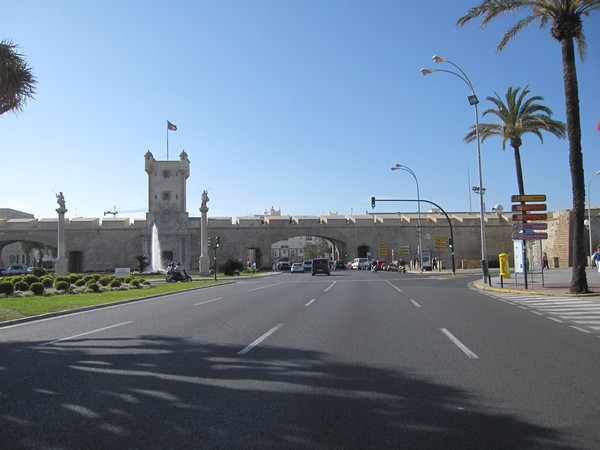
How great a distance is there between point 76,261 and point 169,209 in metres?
15.6

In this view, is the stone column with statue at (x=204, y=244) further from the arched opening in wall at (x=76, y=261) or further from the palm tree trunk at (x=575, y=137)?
the palm tree trunk at (x=575, y=137)

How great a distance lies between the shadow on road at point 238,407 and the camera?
4680mm

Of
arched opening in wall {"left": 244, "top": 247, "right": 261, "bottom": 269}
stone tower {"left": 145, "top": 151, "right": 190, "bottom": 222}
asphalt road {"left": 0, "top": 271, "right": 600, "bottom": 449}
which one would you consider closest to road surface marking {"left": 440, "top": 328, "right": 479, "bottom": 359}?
asphalt road {"left": 0, "top": 271, "right": 600, "bottom": 449}

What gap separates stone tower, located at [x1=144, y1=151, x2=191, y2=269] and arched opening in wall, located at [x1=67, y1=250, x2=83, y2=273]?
34.4ft

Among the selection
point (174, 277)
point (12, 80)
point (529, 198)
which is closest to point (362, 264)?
point (174, 277)

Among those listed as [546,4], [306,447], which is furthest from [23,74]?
[546,4]

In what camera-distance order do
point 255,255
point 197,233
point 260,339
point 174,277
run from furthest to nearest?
point 255,255, point 197,233, point 174,277, point 260,339

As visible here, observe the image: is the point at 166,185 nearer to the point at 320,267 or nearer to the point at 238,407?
the point at 320,267

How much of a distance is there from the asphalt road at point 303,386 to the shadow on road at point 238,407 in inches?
0.8

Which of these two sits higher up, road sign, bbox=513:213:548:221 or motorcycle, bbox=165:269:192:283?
road sign, bbox=513:213:548:221

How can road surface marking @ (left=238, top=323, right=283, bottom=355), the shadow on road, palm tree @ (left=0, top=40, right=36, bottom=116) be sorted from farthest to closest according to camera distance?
palm tree @ (left=0, top=40, right=36, bottom=116) < road surface marking @ (left=238, top=323, right=283, bottom=355) < the shadow on road

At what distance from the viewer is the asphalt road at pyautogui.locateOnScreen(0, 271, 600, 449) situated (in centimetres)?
478

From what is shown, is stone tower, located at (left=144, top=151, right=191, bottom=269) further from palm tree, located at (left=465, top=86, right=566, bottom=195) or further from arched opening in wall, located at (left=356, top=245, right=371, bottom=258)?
palm tree, located at (left=465, top=86, right=566, bottom=195)

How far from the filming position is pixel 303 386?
21.2 ft
